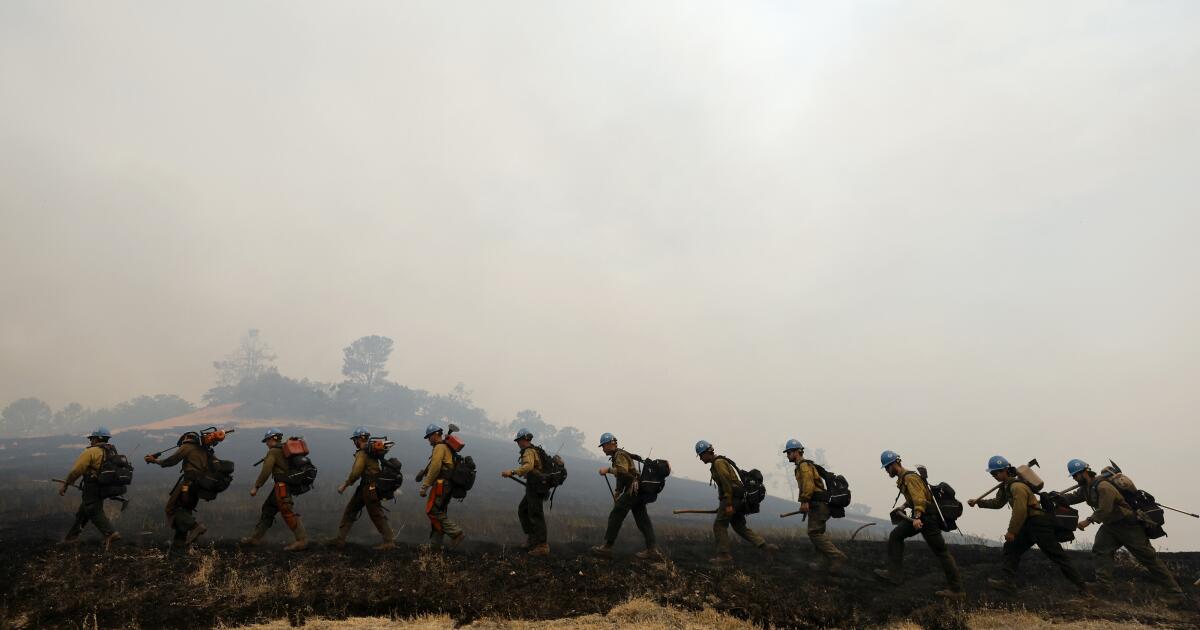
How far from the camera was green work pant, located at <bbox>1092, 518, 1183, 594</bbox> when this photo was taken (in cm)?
850

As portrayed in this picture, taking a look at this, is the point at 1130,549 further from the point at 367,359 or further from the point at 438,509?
the point at 367,359

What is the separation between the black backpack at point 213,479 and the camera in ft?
33.4

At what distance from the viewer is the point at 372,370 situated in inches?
4710

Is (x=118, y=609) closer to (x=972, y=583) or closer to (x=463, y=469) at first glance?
(x=463, y=469)

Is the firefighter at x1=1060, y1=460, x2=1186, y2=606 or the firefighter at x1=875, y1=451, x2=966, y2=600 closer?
the firefighter at x1=1060, y1=460, x2=1186, y2=606

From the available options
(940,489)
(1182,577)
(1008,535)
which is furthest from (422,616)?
(1182,577)

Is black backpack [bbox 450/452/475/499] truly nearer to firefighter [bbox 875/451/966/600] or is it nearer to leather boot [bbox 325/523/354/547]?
leather boot [bbox 325/523/354/547]

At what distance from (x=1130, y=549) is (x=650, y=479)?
791 centimetres

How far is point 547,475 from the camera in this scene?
1053cm

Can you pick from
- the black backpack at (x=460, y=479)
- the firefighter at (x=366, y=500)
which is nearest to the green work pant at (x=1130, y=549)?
the black backpack at (x=460, y=479)

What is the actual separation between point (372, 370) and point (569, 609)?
401ft

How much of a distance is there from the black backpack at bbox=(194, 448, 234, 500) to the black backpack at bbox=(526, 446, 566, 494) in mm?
5624

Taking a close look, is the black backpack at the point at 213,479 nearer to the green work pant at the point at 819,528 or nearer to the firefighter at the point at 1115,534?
the green work pant at the point at 819,528

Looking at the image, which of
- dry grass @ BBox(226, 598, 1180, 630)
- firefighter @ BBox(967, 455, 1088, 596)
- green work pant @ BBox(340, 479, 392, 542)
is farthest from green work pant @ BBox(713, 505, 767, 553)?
green work pant @ BBox(340, 479, 392, 542)
